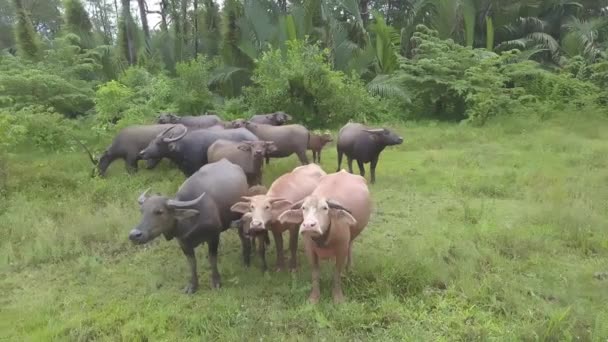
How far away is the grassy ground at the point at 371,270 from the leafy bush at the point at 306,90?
A: 5.46 metres

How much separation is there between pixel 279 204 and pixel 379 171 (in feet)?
17.4

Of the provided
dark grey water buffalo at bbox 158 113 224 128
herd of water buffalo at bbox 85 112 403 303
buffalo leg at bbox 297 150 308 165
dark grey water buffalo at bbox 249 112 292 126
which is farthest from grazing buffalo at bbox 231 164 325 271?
dark grey water buffalo at bbox 249 112 292 126

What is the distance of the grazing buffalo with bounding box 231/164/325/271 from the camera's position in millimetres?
4930

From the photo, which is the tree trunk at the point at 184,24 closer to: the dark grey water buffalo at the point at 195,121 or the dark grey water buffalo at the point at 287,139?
the dark grey water buffalo at the point at 195,121

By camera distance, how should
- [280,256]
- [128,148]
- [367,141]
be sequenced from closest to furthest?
[280,256], [367,141], [128,148]

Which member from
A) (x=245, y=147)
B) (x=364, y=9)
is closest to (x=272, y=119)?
(x=245, y=147)

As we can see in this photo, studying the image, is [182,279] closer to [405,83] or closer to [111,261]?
[111,261]

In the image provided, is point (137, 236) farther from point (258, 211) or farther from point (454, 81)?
point (454, 81)

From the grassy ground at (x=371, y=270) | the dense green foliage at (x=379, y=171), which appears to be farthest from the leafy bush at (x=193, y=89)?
the grassy ground at (x=371, y=270)

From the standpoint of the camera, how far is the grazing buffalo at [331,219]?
4.53 meters

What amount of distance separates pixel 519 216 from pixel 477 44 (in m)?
13.4

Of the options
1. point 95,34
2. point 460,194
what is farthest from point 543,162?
point 95,34

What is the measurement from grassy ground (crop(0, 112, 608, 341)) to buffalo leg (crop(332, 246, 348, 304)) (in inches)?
4.7

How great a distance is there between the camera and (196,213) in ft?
16.1
